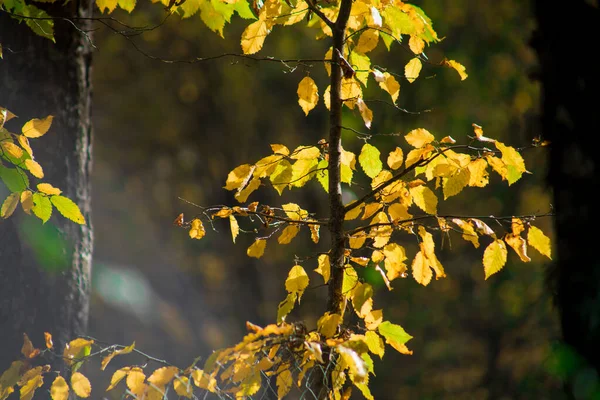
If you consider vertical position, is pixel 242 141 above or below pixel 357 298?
below

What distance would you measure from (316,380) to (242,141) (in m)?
4.20

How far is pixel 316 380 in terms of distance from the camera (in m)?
1.46

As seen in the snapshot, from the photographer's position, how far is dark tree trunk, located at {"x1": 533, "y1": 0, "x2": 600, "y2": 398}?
1.10 meters

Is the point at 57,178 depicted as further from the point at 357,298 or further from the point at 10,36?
the point at 357,298

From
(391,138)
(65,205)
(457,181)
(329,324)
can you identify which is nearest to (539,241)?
(457,181)

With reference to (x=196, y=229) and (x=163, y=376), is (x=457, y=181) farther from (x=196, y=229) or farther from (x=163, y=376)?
(x=163, y=376)

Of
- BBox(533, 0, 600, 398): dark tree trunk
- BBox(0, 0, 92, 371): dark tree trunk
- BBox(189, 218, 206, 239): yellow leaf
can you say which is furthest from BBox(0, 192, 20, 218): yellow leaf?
BBox(533, 0, 600, 398): dark tree trunk

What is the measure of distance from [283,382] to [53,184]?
39.4 inches

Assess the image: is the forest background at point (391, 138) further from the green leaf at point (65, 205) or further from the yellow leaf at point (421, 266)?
the yellow leaf at point (421, 266)

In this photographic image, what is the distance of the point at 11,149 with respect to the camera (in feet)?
4.96

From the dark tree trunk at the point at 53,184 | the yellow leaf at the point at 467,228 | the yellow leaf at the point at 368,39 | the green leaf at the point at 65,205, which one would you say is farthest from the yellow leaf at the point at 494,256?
the dark tree trunk at the point at 53,184

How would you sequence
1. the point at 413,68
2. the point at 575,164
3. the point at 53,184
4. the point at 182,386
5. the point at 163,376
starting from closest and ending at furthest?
the point at 575,164, the point at 163,376, the point at 182,386, the point at 413,68, the point at 53,184

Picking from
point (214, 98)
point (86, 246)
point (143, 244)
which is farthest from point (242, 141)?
point (143, 244)

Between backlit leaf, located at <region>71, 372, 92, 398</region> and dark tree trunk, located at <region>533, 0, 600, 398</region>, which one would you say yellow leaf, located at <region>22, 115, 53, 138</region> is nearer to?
backlit leaf, located at <region>71, 372, 92, 398</region>
